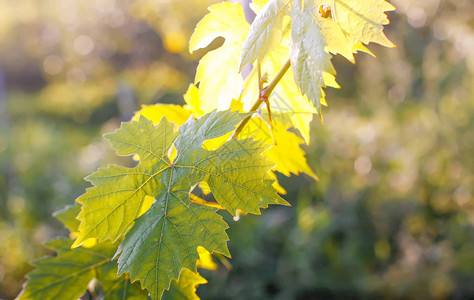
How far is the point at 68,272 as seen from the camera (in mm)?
528

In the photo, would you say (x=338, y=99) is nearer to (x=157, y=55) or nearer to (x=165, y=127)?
(x=157, y=55)

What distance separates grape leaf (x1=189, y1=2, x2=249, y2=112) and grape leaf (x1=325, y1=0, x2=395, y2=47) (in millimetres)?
144

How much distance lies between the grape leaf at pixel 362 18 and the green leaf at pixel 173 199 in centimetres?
15

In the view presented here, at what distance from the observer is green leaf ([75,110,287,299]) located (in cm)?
39

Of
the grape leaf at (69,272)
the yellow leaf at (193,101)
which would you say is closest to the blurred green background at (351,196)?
the yellow leaf at (193,101)

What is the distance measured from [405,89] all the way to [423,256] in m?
3.01

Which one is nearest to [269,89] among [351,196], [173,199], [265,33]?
[265,33]

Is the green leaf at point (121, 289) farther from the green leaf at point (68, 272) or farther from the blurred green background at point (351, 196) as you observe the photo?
the blurred green background at point (351, 196)

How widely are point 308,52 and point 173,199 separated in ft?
0.67

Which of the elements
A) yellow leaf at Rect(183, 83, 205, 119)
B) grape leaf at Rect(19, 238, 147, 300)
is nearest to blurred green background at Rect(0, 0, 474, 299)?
yellow leaf at Rect(183, 83, 205, 119)

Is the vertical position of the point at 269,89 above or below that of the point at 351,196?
above

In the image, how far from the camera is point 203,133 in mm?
430

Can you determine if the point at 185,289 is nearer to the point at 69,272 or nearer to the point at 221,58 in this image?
the point at 69,272

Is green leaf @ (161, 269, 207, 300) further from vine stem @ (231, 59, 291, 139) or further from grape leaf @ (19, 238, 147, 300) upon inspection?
vine stem @ (231, 59, 291, 139)
